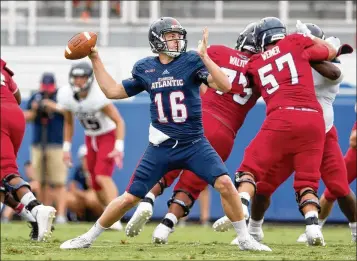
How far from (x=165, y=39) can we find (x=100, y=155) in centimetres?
413

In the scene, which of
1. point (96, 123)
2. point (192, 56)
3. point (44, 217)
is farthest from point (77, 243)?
point (96, 123)

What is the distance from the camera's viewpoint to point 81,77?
1177 centimetres

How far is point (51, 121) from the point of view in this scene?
14469 mm

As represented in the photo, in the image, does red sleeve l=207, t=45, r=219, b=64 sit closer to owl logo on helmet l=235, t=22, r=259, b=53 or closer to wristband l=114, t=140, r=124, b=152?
owl logo on helmet l=235, t=22, r=259, b=53

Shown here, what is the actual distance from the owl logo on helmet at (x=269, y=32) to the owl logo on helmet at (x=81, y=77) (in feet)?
12.3

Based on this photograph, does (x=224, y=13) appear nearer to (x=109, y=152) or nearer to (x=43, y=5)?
(x=43, y=5)

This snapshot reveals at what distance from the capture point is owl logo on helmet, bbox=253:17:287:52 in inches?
329

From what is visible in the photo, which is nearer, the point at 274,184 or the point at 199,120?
the point at 199,120

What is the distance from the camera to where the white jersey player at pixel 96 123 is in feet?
37.8

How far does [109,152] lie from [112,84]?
12.8 ft

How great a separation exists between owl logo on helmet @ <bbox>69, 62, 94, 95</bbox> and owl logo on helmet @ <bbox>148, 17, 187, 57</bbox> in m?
4.11

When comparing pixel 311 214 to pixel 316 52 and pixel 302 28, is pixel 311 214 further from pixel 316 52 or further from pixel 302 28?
pixel 302 28

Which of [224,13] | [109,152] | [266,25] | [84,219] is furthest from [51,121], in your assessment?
[266,25]

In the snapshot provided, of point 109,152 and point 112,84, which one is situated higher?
point 112,84
